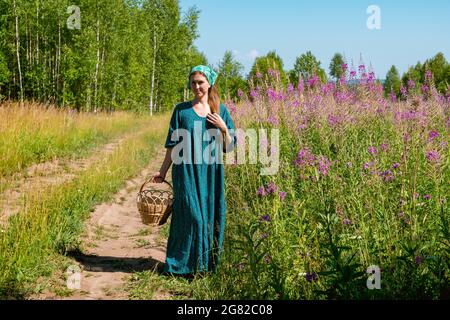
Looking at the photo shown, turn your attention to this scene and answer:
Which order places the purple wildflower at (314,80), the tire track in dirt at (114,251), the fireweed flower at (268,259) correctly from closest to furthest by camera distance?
the fireweed flower at (268,259) < the tire track in dirt at (114,251) < the purple wildflower at (314,80)

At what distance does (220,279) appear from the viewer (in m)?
3.62

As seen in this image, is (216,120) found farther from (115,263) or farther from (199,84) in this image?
(115,263)

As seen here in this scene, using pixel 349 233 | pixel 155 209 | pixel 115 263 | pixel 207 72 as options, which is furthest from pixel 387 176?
pixel 115 263

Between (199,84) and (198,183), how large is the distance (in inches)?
32.6

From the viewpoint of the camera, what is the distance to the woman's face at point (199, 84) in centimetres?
381

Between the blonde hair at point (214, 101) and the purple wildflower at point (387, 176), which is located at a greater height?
the blonde hair at point (214, 101)

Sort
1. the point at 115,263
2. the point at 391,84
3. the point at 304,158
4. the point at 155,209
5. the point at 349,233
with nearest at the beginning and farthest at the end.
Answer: the point at 349,233 < the point at 304,158 < the point at 155,209 < the point at 115,263 < the point at 391,84

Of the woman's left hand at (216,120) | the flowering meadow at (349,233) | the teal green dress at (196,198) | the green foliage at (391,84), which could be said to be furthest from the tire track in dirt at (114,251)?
the green foliage at (391,84)

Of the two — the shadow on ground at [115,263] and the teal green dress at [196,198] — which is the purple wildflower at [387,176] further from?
the shadow on ground at [115,263]

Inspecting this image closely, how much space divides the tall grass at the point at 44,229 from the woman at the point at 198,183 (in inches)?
43.8

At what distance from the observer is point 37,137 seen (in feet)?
31.1

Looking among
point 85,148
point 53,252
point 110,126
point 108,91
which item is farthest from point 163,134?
point 53,252
